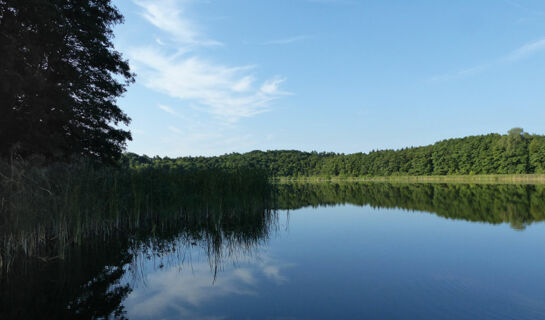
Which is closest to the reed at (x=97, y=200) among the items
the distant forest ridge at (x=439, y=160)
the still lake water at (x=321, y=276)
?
the still lake water at (x=321, y=276)

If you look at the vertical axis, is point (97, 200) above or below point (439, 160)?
below

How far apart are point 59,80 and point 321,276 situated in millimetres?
15618

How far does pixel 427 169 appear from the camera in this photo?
3312 inches

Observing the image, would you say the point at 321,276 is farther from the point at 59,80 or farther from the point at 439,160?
the point at 439,160

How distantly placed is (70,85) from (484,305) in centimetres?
1700

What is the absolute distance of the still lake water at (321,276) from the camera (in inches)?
167

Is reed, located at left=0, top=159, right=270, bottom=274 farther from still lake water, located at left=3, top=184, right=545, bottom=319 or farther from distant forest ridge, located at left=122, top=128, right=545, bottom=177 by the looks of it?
distant forest ridge, located at left=122, top=128, right=545, bottom=177

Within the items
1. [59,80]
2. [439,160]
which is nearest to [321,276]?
[59,80]

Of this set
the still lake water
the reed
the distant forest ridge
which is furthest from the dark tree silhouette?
the distant forest ridge

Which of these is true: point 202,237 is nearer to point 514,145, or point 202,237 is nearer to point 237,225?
point 237,225

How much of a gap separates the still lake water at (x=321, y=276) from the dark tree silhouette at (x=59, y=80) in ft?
22.4

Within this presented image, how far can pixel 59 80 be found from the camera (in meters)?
14.5

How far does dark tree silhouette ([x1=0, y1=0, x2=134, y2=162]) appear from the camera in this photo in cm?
1122

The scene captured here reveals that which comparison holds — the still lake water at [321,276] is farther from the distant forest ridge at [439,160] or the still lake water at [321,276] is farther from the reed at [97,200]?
the distant forest ridge at [439,160]
